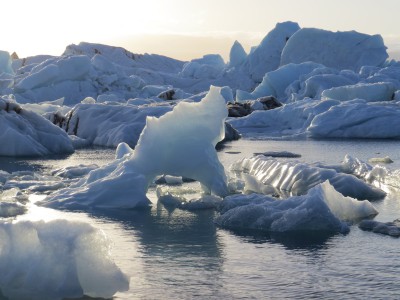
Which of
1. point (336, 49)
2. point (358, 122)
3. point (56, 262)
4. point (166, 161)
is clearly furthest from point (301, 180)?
point (336, 49)

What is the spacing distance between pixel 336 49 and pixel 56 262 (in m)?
42.4

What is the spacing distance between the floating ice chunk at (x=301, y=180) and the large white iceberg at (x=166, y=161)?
3.33 ft

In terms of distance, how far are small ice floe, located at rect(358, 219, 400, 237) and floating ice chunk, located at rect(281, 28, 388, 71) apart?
3714 centimetres

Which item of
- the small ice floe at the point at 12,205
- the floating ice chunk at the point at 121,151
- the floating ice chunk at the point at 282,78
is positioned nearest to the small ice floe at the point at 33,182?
the small ice floe at the point at 12,205

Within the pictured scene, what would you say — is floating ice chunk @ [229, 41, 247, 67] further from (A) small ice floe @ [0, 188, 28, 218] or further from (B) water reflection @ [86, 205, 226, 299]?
(B) water reflection @ [86, 205, 226, 299]

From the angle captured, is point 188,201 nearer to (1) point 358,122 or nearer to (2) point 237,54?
(1) point 358,122

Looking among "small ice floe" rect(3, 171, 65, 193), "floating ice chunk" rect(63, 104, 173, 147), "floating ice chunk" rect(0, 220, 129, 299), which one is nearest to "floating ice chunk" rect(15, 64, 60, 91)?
"floating ice chunk" rect(63, 104, 173, 147)

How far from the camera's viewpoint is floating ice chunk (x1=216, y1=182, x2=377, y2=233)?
8695mm

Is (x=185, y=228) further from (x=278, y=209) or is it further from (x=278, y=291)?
(x=278, y=291)

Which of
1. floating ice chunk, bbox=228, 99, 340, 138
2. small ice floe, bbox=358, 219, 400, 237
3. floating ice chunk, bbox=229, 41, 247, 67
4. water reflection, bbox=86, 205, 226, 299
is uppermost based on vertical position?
floating ice chunk, bbox=229, 41, 247, 67

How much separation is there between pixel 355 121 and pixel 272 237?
19.5 metres

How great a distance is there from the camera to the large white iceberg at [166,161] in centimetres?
1073

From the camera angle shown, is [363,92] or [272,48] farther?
[272,48]

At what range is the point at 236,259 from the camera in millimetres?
7297
